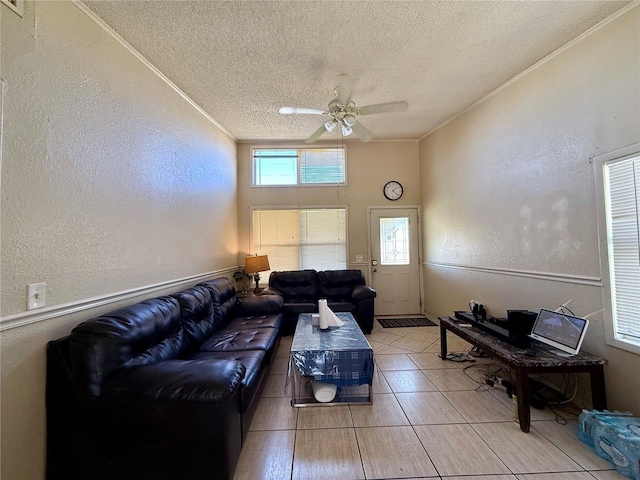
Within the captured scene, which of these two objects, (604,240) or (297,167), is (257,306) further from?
(604,240)

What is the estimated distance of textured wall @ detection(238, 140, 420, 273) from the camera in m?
4.89

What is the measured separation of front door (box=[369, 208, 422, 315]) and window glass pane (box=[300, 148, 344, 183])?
98 centimetres

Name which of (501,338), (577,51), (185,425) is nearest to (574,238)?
(501,338)

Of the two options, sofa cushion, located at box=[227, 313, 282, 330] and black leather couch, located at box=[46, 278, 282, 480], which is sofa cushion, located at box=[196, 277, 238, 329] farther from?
black leather couch, located at box=[46, 278, 282, 480]

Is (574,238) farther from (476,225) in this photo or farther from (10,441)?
(10,441)

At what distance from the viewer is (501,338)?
2.32m

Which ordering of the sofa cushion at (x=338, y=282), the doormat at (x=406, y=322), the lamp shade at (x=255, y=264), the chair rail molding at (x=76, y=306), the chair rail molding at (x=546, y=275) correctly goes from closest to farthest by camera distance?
1. the chair rail molding at (x=76, y=306)
2. the chair rail molding at (x=546, y=275)
3. the lamp shade at (x=255, y=264)
4. the doormat at (x=406, y=322)
5. the sofa cushion at (x=338, y=282)

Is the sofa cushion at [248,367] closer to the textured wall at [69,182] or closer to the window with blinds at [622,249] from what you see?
the textured wall at [69,182]

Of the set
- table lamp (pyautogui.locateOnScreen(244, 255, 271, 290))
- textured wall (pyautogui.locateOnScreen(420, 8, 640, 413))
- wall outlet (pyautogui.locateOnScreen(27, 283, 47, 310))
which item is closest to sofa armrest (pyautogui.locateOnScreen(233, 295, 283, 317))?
table lamp (pyautogui.locateOnScreen(244, 255, 271, 290))

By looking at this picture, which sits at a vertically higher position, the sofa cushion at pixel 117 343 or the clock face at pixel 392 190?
the clock face at pixel 392 190

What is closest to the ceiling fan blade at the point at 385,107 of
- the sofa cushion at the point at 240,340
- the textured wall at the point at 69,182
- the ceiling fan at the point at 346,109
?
the ceiling fan at the point at 346,109

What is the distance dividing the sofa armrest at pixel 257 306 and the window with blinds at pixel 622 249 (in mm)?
3192

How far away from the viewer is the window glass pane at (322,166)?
4.93m

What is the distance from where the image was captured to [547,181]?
2.46 metres
